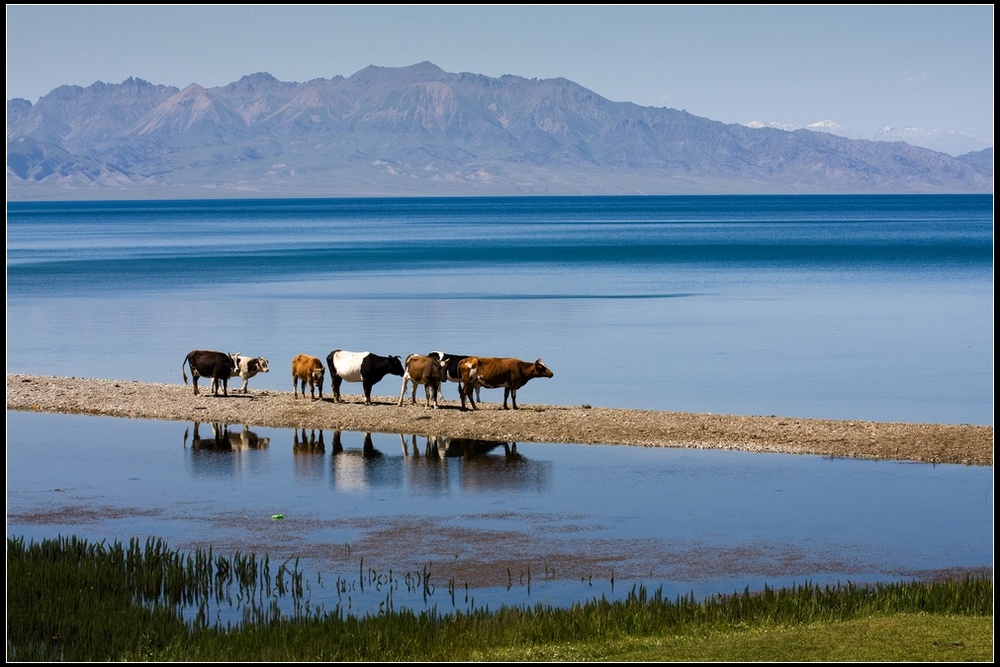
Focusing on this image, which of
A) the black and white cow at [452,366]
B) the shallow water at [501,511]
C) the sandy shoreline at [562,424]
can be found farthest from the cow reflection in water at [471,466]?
the black and white cow at [452,366]

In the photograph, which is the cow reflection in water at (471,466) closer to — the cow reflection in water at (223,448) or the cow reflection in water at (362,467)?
the cow reflection in water at (362,467)

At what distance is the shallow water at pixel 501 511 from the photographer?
21156mm

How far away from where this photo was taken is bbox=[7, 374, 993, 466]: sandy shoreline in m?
30.6

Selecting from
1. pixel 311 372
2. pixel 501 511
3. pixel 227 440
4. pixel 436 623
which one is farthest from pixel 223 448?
pixel 436 623

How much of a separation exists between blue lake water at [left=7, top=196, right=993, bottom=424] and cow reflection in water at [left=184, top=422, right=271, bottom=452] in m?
6.94

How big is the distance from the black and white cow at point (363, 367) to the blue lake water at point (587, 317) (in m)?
4.54

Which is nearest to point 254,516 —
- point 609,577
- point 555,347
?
point 609,577

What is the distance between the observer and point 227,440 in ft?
107

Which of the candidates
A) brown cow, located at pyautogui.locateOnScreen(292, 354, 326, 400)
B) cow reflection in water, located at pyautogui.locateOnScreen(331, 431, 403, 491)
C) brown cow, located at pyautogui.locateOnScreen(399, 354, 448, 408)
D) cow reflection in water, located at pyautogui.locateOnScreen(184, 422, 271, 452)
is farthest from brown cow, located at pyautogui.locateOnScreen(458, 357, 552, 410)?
cow reflection in water, located at pyautogui.locateOnScreen(184, 422, 271, 452)

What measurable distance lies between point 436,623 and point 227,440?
16.3 metres

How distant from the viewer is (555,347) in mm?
51938

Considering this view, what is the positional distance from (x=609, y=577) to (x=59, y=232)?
175m

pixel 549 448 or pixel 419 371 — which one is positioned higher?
pixel 419 371

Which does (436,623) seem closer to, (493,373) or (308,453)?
(308,453)
